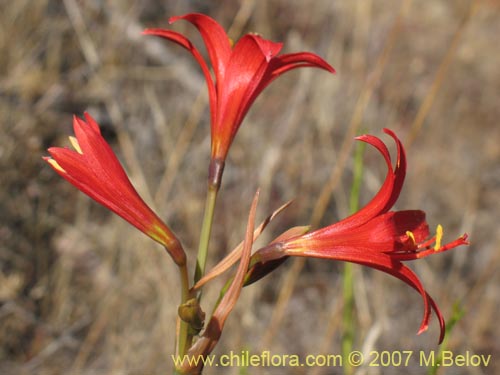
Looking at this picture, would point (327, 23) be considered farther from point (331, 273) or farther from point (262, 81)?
point (262, 81)

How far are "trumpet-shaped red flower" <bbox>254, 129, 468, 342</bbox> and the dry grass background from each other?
0.86 metres

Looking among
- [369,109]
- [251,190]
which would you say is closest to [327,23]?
[369,109]

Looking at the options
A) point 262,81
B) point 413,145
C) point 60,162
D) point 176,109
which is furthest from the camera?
point 413,145

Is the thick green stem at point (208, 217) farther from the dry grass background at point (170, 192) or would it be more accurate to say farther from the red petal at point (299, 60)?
the dry grass background at point (170, 192)

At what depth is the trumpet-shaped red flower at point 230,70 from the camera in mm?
1097

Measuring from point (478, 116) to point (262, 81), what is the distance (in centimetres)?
511

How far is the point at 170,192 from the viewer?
365 cm

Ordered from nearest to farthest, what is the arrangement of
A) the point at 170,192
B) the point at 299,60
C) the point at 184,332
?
the point at 184,332 < the point at 299,60 < the point at 170,192

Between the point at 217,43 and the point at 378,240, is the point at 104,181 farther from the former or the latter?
the point at 378,240

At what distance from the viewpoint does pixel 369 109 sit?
4.73 meters

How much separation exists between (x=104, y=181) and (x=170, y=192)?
2648 millimetres

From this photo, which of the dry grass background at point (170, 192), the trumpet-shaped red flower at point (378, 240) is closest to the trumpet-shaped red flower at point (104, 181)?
the trumpet-shaped red flower at point (378, 240)

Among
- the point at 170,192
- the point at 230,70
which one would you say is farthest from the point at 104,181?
the point at 170,192

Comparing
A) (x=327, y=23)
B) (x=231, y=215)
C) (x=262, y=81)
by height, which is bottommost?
(x=231, y=215)
